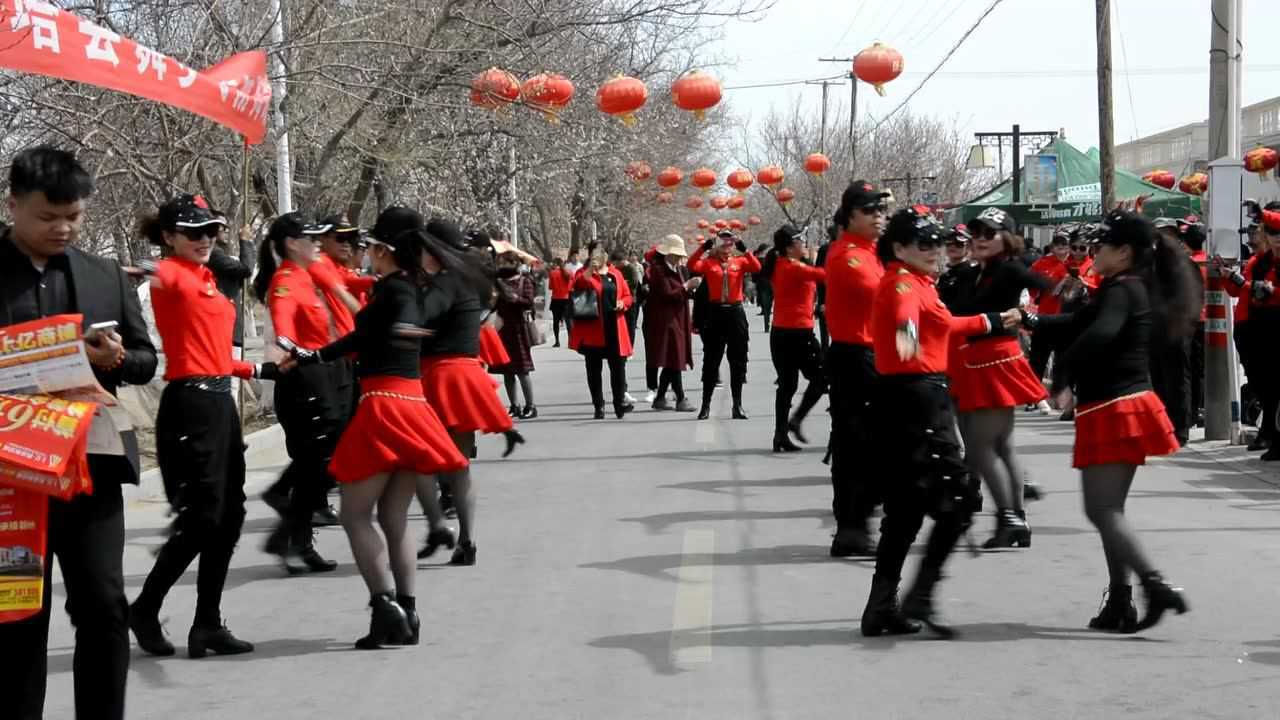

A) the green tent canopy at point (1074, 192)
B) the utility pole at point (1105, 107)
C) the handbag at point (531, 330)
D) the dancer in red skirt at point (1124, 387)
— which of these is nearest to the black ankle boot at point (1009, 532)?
the dancer in red skirt at point (1124, 387)

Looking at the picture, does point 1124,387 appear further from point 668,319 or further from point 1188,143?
point 1188,143

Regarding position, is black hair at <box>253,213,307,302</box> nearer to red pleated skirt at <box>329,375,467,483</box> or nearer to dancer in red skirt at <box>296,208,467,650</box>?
dancer in red skirt at <box>296,208,467,650</box>

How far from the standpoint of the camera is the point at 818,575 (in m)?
8.19

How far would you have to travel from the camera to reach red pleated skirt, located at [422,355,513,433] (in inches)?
332

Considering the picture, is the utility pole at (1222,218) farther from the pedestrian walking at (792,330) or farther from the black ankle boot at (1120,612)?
the black ankle boot at (1120,612)

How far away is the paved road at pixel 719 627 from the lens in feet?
19.0

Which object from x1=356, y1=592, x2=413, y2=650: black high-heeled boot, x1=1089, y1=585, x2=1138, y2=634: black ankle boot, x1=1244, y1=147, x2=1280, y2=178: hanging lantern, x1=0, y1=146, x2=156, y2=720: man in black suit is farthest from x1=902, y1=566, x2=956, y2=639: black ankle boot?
x1=1244, y1=147, x2=1280, y2=178: hanging lantern

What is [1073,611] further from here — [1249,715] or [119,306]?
[119,306]

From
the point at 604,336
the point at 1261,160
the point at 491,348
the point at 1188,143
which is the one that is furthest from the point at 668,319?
the point at 1188,143

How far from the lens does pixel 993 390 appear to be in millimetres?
8750

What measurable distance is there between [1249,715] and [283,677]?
11.5ft

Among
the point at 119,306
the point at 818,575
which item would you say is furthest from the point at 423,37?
the point at 119,306

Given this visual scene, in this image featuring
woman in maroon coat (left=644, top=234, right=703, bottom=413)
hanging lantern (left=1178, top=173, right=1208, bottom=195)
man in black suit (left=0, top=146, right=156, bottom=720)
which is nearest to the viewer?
man in black suit (left=0, top=146, right=156, bottom=720)

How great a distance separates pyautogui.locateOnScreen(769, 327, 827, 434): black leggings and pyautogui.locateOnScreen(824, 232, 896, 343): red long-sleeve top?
3788 mm
